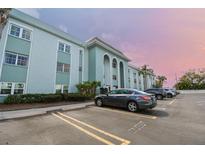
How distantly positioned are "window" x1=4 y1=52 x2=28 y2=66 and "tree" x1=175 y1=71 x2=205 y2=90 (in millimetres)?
60320

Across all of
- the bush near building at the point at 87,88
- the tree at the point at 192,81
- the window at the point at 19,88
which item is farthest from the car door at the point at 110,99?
the tree at the point at 192,81

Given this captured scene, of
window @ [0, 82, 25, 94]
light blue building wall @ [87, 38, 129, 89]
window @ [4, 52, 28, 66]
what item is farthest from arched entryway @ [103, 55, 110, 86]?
window @ [0, 82, 25, 94]

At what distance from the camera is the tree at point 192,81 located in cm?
5203

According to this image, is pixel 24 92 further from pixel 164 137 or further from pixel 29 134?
pixel 164 137

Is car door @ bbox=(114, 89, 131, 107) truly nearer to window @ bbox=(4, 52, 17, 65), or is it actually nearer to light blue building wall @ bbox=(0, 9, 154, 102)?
light blue building wall @ bbox=(0, 9, 154, 102)

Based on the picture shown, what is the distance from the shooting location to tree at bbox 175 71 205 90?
52.0 meters

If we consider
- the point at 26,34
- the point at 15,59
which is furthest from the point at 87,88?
the point at 26,34

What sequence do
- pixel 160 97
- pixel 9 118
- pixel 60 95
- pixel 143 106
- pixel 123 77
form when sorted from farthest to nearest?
pixel 123 77
pixel 160 97
pixel 60 95
pixel 143 106
pixel 9 118

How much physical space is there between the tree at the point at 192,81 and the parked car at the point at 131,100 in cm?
5530

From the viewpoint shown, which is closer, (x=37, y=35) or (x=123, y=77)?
(x=37, y=35)

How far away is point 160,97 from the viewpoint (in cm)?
1858

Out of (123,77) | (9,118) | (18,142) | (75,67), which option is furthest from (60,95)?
(123,77)
